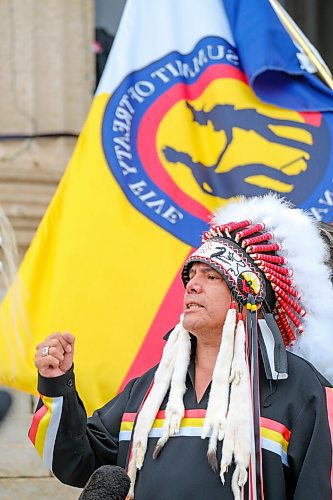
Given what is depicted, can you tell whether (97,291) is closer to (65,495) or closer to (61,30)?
(65,495)

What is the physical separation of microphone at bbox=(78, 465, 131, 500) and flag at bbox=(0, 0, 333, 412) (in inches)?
48.8

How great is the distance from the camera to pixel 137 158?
3924mm

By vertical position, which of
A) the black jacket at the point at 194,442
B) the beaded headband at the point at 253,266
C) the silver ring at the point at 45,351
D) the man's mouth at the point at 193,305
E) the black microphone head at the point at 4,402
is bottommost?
the black microphone head at the point at 4,402

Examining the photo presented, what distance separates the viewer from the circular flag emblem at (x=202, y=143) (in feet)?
12.6

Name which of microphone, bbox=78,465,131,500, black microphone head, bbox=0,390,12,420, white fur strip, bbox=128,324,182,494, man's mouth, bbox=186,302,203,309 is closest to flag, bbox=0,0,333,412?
black microphone head, bbox=0,390,12,420

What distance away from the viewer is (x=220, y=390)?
270 cm

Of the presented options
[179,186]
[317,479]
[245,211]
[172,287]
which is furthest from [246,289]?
[179,186]

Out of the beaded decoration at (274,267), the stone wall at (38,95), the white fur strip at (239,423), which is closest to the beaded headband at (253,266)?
the beaded decoration at (274,267)

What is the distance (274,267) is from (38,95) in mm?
2216

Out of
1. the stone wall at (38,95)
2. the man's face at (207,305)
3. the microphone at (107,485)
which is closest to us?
the microphone at (107,485)

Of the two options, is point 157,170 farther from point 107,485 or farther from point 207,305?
point 107,485

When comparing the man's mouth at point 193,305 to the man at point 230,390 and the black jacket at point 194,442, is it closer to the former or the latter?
the man at point 230,390

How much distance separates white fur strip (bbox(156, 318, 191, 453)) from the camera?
2684mm

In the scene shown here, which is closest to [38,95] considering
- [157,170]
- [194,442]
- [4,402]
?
[157,170]
